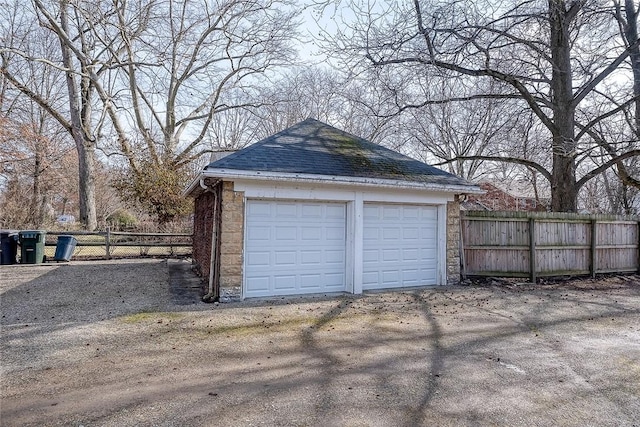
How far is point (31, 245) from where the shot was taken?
40.3 feet

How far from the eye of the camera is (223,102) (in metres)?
23.5

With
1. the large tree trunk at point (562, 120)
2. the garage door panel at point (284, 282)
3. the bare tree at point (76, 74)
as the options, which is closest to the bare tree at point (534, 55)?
the large tree trunk at point (562, 120)

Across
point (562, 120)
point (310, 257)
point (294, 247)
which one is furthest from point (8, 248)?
point (562, 120)

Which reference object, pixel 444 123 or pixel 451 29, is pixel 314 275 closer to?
pixel 451 29

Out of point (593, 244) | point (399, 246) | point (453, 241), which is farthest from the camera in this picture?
point (593, 244)

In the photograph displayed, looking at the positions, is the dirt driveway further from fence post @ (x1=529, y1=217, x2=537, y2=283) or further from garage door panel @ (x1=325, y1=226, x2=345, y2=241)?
fence post @ (x1=529, y1=217, x2=537, y2=283)

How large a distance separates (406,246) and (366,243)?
1.10 metres

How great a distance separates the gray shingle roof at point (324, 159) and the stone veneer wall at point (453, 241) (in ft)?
2.18

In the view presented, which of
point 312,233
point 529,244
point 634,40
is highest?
point 634,40

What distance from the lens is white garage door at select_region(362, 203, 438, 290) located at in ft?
29.1

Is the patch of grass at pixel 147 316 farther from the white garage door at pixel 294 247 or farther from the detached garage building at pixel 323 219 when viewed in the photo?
the white garage door at pixel 294 247

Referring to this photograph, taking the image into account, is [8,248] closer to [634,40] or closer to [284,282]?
[284,282]

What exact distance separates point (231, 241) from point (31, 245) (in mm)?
8540

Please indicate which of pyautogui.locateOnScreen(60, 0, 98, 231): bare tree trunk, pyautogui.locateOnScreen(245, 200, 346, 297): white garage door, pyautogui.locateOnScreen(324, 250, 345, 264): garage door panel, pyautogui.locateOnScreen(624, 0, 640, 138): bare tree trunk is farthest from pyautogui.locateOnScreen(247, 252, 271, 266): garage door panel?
pyautogui.locateOnScreen(60, 0, 98, 231): bare tree trunk
